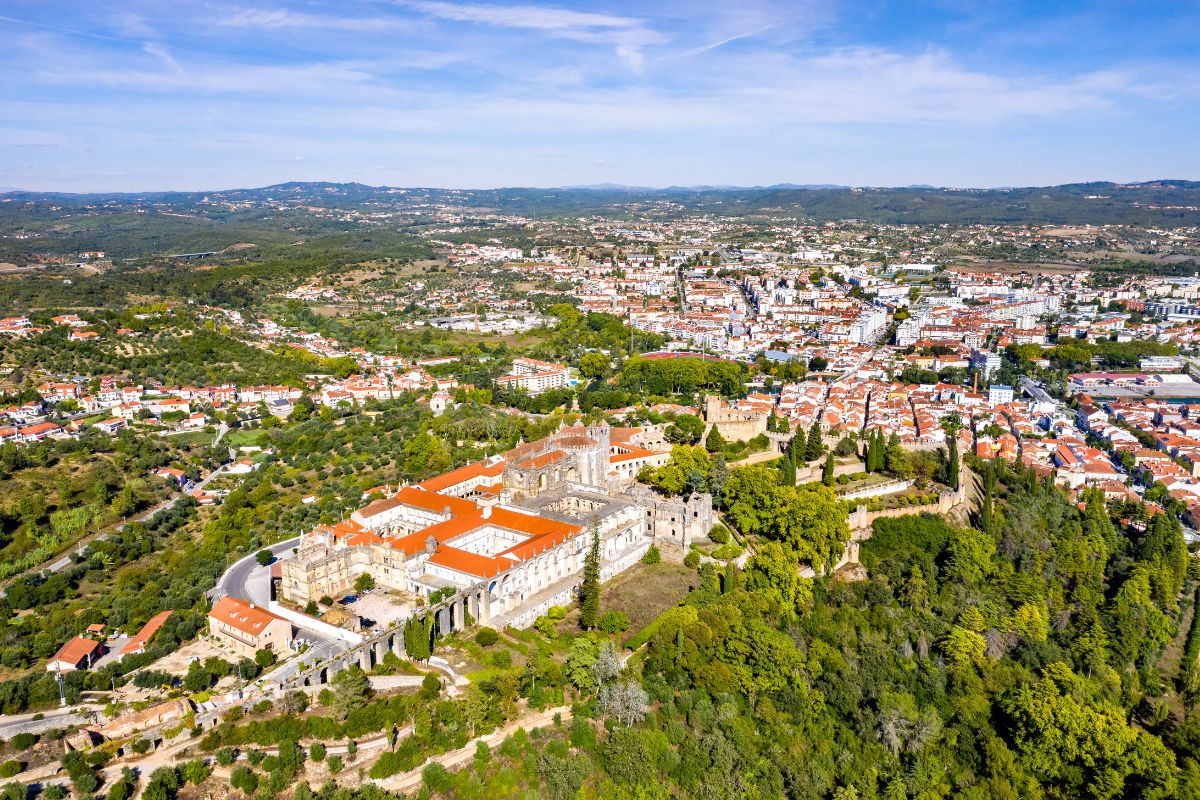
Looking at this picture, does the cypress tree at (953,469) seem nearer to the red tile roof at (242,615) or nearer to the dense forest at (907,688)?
the dense forest at (907,688)

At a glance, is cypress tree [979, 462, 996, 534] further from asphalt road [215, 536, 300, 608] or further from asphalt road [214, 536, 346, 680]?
asphalt road [215, 536, 300, 608]

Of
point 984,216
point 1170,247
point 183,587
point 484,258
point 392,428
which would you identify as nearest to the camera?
point 183,587

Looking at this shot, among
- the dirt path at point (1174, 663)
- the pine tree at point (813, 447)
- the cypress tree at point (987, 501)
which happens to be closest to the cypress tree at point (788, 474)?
the pine tree at point (813, 447)

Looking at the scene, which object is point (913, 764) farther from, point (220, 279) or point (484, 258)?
point (484, 258)

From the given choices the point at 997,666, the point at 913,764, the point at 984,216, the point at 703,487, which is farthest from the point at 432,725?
the point at 984,216

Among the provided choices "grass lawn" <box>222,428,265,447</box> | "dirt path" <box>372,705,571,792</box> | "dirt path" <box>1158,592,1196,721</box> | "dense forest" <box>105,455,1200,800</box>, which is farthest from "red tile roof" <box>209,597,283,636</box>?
"dirt path" <box>1158,592,1196,721</box>

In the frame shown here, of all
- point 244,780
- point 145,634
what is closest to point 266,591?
point 145,634
